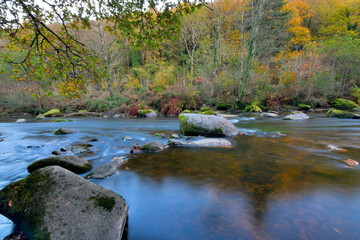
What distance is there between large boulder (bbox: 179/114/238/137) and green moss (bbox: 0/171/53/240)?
16.1 ft

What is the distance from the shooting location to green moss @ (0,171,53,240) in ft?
5.46

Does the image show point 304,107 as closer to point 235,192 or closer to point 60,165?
point 235,192

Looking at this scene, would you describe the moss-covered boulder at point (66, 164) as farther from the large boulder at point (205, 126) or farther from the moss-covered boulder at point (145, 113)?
the moss-covered boulder at point (145, 113)

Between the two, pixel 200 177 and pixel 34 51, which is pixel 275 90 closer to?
pixel 200 177

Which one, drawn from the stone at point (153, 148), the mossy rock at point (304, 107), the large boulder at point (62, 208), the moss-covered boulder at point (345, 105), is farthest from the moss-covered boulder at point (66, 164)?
the moss-covered boulder at point (345, 105)

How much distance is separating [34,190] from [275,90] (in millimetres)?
19798

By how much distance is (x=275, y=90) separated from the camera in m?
17.9

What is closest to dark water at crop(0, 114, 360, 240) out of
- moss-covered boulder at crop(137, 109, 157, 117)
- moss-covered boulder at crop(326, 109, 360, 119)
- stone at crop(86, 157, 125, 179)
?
stone at crop(86, 157, 125, 179)

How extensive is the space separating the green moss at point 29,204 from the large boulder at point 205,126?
4.90 meters

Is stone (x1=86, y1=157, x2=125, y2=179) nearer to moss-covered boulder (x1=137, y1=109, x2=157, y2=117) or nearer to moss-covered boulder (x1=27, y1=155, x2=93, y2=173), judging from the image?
moss-covered boulder (x1=27, y1=155, x2=93, y2=173)

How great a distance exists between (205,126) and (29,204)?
17.3 feet

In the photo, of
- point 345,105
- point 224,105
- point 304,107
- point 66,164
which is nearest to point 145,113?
point 224,105

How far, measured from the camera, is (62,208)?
1.79m

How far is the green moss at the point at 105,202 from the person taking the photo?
1.84 m
